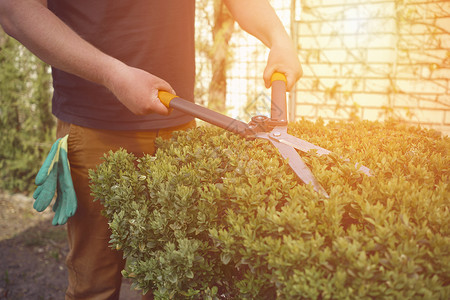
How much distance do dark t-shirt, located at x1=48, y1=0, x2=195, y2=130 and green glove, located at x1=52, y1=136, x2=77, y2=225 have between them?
20cm

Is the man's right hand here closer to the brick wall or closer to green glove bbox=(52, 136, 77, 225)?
green glove bbox=(52, 136, 77, 225)

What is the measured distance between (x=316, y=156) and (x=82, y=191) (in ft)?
4.06

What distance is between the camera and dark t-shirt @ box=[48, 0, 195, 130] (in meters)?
2.00

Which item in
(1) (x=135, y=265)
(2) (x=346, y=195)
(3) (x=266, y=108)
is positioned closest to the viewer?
(2) (x=346, y=195)

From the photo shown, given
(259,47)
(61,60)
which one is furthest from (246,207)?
(259,47)

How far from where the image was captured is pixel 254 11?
7.38ft

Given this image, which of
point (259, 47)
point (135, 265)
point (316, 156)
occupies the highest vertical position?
point (259, 47)

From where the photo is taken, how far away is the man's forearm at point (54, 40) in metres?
1.65

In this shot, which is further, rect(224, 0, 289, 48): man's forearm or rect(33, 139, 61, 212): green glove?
rect(224, 0, 289, 48): man's forearm

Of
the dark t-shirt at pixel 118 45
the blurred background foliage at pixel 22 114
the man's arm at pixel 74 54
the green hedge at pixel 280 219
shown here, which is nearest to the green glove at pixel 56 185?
the dark t-shirt at pixel 118 45

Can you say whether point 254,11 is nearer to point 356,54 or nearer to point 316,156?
point 316,156

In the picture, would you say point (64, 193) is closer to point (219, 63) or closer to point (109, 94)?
point (109, 94)

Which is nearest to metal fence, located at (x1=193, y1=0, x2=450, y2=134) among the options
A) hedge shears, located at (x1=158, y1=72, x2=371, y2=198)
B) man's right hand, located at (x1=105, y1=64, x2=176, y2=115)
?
hedge shears, located at (x1=158, y1=72, x2=371, y2=198)

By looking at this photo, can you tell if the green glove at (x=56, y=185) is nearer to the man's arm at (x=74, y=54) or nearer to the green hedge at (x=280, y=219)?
the green hedge at (x=280, y=219)
